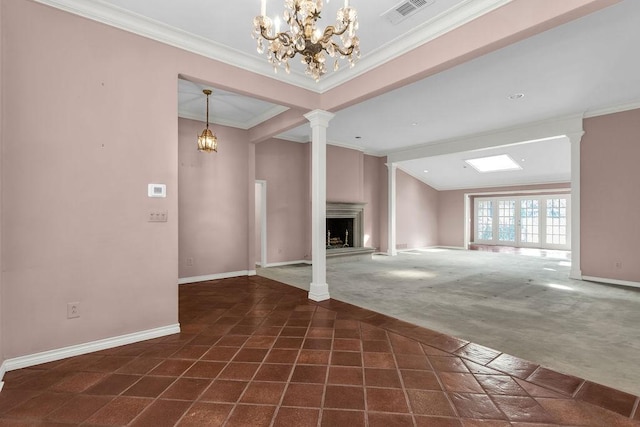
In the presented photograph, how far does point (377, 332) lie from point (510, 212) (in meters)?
11.0

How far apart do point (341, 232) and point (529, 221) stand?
25.2 feet

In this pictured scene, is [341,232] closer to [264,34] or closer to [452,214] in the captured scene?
[452,214]

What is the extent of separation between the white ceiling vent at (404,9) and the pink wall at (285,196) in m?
4.35

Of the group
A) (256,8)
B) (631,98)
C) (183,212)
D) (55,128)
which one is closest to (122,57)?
(55,128)

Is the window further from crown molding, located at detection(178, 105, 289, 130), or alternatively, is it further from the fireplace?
crown molding, located at detection(178, 105, 289, 130)

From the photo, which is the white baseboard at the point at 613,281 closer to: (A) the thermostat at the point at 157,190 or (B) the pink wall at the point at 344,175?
(B) the pink wall at the point at 344,175

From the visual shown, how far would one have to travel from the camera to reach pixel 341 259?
7.34m

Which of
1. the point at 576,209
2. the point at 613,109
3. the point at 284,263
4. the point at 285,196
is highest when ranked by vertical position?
the point at 613,109

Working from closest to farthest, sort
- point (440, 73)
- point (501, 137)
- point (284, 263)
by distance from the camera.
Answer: point (440, 73) < point (501, 137) < point (284, 263)

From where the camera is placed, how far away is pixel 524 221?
1105cm

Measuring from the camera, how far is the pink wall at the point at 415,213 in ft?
33.0

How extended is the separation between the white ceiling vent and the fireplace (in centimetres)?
546

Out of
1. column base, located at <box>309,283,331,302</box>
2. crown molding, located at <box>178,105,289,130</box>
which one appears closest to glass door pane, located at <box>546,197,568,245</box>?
column base, located at <box>309,283,331,302</box>

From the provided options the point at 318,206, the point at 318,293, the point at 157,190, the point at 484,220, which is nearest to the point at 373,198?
the point at 318,206
